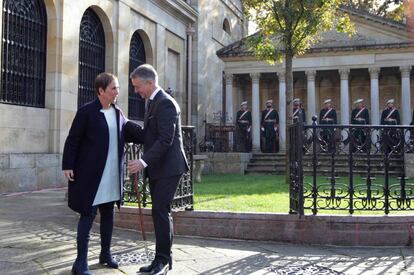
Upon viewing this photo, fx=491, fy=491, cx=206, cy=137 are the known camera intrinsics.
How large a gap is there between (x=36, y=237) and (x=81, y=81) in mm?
9820

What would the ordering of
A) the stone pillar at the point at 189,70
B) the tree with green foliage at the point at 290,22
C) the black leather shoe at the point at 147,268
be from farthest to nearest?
the stone pillar at the point at 189,70
the tree with green foliage at the point at 290,22
the black leather shoe at the point at 147,268

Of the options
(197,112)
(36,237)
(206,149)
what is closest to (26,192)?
(36,237)

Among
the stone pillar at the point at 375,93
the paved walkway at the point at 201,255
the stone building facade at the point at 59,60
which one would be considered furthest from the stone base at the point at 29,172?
the stone pillar at the point at 375,93

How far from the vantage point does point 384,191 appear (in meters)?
6.59

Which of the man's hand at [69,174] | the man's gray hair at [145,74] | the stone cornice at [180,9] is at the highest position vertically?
the stone cornice at [180,9]

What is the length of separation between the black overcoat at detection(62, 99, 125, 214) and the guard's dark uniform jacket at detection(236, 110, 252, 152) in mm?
17955

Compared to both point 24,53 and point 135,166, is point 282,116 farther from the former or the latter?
point 135,166

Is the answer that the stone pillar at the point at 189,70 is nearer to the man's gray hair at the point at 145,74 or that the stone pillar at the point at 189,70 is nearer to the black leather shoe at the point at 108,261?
the black leather shoe at the point at 108,261

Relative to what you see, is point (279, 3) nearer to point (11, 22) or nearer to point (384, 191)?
point (11, 22)

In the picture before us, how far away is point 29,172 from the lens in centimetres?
1254

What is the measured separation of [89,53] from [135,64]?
364cm

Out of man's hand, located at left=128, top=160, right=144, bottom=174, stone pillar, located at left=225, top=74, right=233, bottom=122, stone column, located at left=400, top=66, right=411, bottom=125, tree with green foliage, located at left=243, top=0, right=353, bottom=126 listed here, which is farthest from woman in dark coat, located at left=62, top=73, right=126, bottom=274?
stone pillar, located at left=225, top=74, right=233, bottom=122

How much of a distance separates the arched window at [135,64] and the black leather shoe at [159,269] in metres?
14.7

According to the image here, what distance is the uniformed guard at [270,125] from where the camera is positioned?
21.8m
